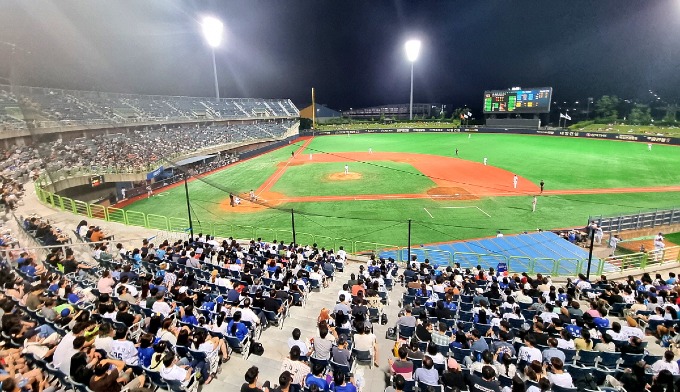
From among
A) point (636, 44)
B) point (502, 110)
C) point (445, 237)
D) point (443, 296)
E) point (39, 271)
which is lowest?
point (445, 237)

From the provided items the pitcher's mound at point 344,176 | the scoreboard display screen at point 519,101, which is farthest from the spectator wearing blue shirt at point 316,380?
the scoreboard display screen at point 519,101

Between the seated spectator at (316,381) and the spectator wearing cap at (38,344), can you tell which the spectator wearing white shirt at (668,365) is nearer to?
the seated spectator at (316,381)

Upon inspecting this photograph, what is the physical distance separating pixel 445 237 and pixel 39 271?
1950cm

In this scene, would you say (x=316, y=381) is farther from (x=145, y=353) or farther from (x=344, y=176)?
(x=344, y=176)

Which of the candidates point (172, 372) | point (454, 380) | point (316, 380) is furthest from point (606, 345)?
point (172, 372)

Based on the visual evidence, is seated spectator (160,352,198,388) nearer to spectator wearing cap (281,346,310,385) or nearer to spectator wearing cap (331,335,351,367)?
spectator wearing cap (281,346,310,385)

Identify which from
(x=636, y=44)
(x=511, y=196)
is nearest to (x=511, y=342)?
(x=511, y=196)

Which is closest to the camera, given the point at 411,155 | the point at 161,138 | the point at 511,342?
the point at 511,342

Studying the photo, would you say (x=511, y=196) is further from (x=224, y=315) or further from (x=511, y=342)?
(x=224, y=315)

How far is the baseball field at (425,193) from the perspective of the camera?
79.7 feet

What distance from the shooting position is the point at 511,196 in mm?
30719

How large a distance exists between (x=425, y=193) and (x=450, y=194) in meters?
2.18

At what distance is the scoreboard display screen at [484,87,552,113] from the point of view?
242ft

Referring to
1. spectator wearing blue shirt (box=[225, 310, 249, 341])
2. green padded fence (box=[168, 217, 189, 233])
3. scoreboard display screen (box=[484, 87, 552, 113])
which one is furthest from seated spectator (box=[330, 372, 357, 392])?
scoreboard display screen (box=[484, 87, 552, 113])
